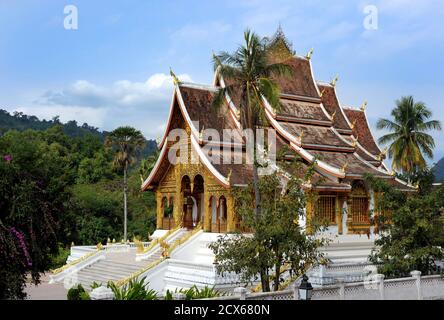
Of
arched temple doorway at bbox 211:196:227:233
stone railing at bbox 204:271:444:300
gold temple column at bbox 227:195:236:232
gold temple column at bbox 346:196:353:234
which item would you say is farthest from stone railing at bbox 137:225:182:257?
stone railing at bbox 204:271:444:300

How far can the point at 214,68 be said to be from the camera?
617 inches

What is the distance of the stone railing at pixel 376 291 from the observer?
11.6m

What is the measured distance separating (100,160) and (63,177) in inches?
1432

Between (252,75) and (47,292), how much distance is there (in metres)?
10.7

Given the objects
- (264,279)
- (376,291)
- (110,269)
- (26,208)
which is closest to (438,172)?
(110,269)

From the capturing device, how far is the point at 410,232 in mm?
15336

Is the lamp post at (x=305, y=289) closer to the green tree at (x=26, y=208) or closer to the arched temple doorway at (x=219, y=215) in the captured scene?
the green tree at (x=26, y=208)

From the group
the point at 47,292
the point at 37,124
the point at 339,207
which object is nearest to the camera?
the point at 47,292

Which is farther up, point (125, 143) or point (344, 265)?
point (125, 143)

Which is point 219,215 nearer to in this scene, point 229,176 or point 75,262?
point 229,176

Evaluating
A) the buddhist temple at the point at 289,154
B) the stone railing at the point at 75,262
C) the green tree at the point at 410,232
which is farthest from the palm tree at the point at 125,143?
the green tree at the point at 410,232

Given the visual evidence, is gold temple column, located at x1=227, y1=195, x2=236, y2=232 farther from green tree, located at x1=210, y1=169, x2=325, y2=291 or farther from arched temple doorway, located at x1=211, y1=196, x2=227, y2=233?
green tree, located at x1=210, y1=169, x2=325, y2=291
